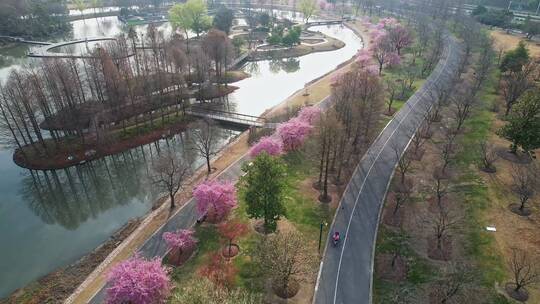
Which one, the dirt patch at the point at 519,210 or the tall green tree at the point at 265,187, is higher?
the tall green tree at the point at 265,187

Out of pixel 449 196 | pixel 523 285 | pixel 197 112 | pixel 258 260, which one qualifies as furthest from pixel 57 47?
pixel 523 285

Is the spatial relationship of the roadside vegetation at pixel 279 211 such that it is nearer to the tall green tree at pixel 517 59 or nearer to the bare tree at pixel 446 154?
the bare tree at pixel 446 154

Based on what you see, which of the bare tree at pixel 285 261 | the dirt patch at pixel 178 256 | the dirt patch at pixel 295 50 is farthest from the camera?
the dirt patch at pixel 295 50

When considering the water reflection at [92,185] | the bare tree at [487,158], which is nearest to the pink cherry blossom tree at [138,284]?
the water reflection at [92,185]

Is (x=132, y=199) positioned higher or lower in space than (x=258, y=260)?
lower

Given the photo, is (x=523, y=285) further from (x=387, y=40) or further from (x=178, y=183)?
(x=387, y=40)

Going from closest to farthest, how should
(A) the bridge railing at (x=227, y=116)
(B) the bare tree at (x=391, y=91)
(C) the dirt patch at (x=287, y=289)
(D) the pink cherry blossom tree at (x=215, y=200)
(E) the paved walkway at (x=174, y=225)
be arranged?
(C) the dirt patch at (x=287, y=289)
(E) the paved walkway at (x=174, y=225)
(D) the pink cherry blossom tree at (x=215, y=200)
(B) the bare tree at (x=391, y=91)
(A) the bridge railing at (x=227, y=116)

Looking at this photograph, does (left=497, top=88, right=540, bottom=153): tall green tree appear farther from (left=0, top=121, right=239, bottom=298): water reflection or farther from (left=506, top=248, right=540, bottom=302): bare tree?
(left=0, top=121, right=239, bottom=298): water reflection
